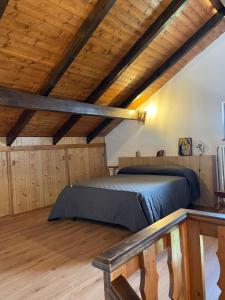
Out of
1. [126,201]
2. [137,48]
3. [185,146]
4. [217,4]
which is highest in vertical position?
[217,4]

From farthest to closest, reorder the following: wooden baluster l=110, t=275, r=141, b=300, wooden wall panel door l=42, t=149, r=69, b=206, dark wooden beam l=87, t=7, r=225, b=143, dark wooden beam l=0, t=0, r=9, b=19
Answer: wooden wall panel door l=42, t=149, r=69, b=206
dark wooden beam l=87, t=7, r=225, b=143
dark wooden beam l=0, t=0, r=9, b=19
wooden baluster l=110, t=275, r=141, b=300

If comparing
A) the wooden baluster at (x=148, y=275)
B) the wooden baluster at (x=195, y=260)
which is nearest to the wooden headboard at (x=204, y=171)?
the wooden baluster at (x=195, y=260)

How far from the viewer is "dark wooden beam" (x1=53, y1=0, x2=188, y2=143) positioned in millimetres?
3188

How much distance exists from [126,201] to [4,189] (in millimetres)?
2273

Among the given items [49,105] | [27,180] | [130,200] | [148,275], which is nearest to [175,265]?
[148,275]

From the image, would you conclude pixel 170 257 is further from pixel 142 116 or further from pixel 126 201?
pixel 142 116

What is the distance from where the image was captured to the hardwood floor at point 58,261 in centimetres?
199

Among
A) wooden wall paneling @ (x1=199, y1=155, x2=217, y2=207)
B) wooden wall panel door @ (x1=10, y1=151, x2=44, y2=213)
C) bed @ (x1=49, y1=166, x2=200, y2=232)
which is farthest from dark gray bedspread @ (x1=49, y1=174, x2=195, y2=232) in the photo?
wooden wall panel door @ (x1=10, y1=151, x2=44, y2=213)

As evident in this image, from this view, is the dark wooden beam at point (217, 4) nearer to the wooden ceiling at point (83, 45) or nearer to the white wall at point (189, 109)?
the wooden ceiling at point (83, 45)

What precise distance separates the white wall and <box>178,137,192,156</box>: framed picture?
3.3 inches

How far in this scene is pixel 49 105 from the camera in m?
3.52

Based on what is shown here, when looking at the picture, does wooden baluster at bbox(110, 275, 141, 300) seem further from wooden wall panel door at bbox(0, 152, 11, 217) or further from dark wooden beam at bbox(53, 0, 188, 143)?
wooden wall panel door at bbox(0, 152, 11, 217)

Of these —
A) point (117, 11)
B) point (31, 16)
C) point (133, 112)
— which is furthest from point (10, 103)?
point (133, 112)

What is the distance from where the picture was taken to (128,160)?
214 inches
